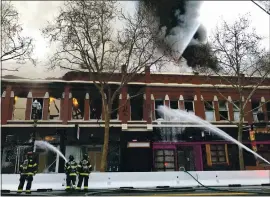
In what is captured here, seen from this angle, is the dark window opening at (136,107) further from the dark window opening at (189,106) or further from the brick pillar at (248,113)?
the brick pillar at (248,113)

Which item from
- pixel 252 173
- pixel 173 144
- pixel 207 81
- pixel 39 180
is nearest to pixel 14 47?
pixel 39 180

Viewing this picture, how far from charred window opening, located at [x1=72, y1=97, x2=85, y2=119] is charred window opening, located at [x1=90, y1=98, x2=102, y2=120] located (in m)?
0.67

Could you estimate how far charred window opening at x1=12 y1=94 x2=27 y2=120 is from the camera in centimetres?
1941

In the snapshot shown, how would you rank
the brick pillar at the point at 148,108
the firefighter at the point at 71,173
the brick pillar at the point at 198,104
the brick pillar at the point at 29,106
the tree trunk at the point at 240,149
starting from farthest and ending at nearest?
1. the brick pillar at the point at 198,104
2. the brick pillar at the point at 148,108
3. the brick pillar at the point at 29,106
4. the tree trunk at the point at 240,149
5. the firefighter at the point at 71,173

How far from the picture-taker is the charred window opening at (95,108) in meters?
20.2

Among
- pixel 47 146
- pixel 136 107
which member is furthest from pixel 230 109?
pixel 47 146

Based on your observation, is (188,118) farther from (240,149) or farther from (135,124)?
(240,149)

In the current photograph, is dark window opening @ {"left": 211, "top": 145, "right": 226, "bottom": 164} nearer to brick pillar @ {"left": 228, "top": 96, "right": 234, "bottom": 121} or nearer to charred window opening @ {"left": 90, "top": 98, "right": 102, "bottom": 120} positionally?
brick pillar @ {"left": 228, "top": 96, "right": 234, "bottom": 121}

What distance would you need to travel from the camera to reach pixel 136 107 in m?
20.5

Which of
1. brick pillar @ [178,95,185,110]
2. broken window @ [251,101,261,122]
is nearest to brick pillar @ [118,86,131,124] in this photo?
brick pillar @ [178,95,185,110]

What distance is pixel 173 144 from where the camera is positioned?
19.0 meters

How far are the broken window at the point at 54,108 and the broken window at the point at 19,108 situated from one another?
1.76m

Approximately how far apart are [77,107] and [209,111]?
9.54 meters

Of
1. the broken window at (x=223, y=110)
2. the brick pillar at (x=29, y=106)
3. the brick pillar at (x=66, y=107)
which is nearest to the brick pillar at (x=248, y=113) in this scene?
the broken window at (x=223, y=110)
